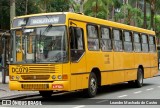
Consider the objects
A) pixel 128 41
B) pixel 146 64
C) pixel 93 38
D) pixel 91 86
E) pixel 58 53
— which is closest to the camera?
pixel 58 53

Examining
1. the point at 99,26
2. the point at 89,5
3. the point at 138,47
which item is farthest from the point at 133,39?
the point at 89,5

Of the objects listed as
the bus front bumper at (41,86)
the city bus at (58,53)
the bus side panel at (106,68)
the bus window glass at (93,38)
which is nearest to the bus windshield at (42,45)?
the city bus at (58,53)

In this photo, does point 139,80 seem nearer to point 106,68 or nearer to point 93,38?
point 106,68

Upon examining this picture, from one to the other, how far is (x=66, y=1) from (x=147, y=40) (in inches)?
904

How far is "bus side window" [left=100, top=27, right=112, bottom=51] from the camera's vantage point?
681 inches

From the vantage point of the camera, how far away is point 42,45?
14477 mm

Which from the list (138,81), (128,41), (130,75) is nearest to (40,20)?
(128,41)

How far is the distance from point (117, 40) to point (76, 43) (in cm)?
429

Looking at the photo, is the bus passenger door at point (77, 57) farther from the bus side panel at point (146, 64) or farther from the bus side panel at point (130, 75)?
the bus side panel at point (146, 64)

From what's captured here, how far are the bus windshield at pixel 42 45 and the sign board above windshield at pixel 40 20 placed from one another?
0.71ft

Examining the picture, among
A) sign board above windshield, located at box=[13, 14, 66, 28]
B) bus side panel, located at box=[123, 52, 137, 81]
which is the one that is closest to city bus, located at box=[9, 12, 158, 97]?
→ sign board above windshield, located at box=[13, 14, 66, 28]

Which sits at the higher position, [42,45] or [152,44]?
[152,44]

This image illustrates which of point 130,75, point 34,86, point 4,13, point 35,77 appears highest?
point 4,13

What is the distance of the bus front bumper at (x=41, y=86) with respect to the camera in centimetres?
1405
